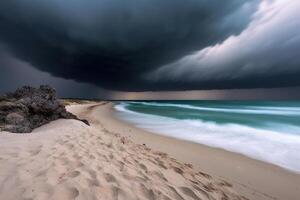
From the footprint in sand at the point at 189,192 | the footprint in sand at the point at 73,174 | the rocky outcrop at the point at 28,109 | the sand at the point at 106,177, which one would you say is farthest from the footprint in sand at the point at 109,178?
the rocky outcrop at the point at 28,109

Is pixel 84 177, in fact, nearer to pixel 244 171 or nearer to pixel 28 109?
pixel 244 171

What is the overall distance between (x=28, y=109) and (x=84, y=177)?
714cm

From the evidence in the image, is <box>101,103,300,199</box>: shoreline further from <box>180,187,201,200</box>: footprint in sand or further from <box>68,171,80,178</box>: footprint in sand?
<box>68,171,80,178</box>: footprint in sand

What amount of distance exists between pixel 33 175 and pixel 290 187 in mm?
6195

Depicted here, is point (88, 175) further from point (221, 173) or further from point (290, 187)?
point (290, 187)

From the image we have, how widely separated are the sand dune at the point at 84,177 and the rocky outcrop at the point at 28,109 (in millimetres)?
2775

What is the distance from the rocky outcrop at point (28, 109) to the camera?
791 cm

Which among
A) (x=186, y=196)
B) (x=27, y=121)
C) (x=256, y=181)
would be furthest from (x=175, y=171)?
(x=27, y=121)

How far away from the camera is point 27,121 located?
337 inches

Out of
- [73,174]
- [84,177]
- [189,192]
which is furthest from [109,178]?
[189,192]

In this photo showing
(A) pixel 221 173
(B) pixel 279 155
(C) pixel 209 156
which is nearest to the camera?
(A) pixel 221 173

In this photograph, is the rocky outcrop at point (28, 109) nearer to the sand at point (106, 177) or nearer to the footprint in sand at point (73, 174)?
the sand at point (106, 177)

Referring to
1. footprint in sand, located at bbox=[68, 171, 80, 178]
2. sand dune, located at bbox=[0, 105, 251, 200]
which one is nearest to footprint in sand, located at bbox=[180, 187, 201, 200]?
sand dune, located at bbox=[0, 105, 251, 200]

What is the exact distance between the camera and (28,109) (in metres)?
9.05
